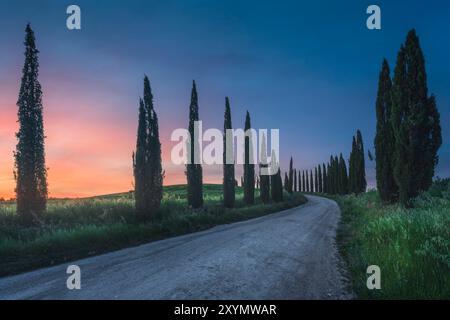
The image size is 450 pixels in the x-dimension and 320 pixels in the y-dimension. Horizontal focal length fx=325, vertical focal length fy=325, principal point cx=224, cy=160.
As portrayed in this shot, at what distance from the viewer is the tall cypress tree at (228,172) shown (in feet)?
103

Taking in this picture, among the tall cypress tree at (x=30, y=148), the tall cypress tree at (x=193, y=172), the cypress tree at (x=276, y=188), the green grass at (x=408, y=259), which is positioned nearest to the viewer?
the green grass at (x=408, y=259)

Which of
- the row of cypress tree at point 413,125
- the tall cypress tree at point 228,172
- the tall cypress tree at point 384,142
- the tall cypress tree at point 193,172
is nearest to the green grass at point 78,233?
the tall cypress tree at point 193,172

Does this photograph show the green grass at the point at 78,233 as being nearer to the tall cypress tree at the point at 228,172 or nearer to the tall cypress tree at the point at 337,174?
the tall cypress tree at the point at 228,172

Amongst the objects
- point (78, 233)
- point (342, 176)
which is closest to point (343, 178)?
point (342, 176)

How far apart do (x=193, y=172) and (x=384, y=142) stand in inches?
627

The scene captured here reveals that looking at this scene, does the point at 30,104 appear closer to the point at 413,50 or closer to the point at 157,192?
the point at 157,192

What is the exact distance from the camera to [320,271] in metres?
7.55

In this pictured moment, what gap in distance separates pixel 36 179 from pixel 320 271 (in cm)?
1590

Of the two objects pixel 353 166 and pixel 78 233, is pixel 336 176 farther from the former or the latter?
pixel 78 233

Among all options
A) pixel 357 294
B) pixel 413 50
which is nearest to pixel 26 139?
pixel 357 294

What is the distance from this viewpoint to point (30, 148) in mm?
17438

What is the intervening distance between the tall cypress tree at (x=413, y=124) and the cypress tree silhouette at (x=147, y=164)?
1464 cm

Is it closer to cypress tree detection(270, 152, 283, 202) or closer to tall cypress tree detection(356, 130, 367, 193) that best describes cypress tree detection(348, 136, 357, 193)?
tall cypress tree detection(356, 130, 367, 193)

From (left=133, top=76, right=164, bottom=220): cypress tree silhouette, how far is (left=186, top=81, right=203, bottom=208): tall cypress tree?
655 cm
